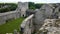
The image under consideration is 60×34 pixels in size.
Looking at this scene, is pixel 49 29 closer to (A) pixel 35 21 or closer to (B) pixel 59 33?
(B) pixel 59 33

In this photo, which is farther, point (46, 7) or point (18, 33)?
point (46, 7)

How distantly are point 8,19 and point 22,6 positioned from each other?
29.7 ft

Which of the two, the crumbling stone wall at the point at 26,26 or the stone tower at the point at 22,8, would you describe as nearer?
the crumbling stone wall at the point at 26,26

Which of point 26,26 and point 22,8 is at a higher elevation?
point 26,26

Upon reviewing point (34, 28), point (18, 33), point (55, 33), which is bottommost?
point (34, 28)

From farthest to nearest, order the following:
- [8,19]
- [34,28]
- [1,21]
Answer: [8,19], [1,21], [34,28]

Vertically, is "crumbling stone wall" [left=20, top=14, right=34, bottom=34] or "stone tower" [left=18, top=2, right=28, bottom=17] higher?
"crumbling stone wall" [left=20, top=14, right=34, bottom=34]

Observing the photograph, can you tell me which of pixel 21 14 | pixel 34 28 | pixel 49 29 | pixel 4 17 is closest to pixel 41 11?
pixel 34 28

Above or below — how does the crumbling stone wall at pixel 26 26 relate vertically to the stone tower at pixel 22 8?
above

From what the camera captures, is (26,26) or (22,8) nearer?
(26,26)

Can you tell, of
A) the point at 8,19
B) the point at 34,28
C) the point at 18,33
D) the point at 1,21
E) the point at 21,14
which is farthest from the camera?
the point at 21,14

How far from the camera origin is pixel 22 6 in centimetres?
3070

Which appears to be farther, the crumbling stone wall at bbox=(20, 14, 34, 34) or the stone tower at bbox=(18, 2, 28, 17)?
the stone tower at bbox=(18, 2, 28, 17)

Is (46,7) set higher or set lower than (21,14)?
higher
